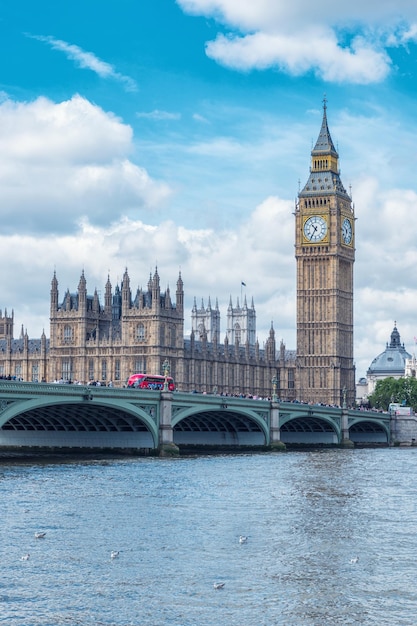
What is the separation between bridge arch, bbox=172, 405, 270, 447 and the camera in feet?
308

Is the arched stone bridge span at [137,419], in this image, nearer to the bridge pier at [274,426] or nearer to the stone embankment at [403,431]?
the bridge pier at [274,426]

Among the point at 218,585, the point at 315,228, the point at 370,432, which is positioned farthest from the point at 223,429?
the point at 315,228

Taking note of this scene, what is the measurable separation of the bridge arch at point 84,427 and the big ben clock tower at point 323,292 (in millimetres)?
79724

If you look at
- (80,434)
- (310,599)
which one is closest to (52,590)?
(310,599)

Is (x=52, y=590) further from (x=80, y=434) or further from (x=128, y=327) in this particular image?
(x=128, y=327)

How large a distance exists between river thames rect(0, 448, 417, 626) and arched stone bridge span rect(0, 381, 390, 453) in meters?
5.54

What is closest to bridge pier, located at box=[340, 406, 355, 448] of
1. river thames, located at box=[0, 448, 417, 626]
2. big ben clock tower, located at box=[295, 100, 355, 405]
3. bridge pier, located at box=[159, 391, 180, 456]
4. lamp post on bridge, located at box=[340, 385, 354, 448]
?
lamp post on bridge, located at box=[340, 385, 354, 448]

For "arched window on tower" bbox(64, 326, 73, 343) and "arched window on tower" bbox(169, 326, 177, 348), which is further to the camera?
"arched window on tower" bbox(64, 326, 73, 343)

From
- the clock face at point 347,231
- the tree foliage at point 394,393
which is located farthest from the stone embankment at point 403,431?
the clock face at point 347,231

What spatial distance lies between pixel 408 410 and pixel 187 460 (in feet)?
195

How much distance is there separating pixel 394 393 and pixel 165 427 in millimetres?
89296

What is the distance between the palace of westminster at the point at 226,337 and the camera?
138000mm

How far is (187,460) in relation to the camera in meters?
79.1

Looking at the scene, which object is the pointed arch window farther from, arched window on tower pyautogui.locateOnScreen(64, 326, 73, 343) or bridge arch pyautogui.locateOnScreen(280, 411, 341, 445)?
bridge arch pyautogui.locateOnScreen(280, 411, 341, 445)
